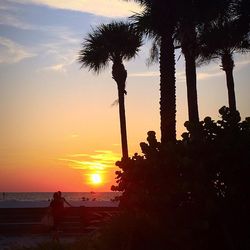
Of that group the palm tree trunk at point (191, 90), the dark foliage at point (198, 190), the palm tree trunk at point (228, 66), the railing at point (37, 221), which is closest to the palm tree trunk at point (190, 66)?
the palm tree trunk at point (191, 90)

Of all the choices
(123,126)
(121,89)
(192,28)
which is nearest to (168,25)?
(192,28)

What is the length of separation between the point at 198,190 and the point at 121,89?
20.8 meters

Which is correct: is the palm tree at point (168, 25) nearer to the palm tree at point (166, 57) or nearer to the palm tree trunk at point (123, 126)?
the palm tree at point (166, 57)

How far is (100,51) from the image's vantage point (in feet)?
92.5

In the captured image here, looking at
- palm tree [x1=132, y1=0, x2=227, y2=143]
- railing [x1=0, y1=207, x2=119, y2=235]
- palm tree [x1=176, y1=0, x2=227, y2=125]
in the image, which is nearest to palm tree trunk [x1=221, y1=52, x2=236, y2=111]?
palm tree [x1=176, y1=0, x2=227, y2=125]

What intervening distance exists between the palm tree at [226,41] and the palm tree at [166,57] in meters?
2.46

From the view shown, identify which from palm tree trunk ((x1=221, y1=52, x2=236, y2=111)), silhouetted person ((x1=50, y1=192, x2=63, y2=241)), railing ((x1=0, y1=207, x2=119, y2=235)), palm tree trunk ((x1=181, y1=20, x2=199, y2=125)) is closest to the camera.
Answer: silhouetted person ((x1=50, y1=192, x2=63, y2=241))

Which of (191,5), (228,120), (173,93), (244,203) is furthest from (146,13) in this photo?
(244,203)

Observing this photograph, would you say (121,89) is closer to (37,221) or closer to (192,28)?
(37,221)

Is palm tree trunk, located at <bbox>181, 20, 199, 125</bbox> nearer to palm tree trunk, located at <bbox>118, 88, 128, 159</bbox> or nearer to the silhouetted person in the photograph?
the silhouetted person

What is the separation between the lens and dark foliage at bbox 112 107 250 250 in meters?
9.18

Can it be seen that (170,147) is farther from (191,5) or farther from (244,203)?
(191,5)

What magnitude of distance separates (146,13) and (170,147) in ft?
30.3

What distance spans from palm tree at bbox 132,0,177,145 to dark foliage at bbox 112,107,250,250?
22.7ft
